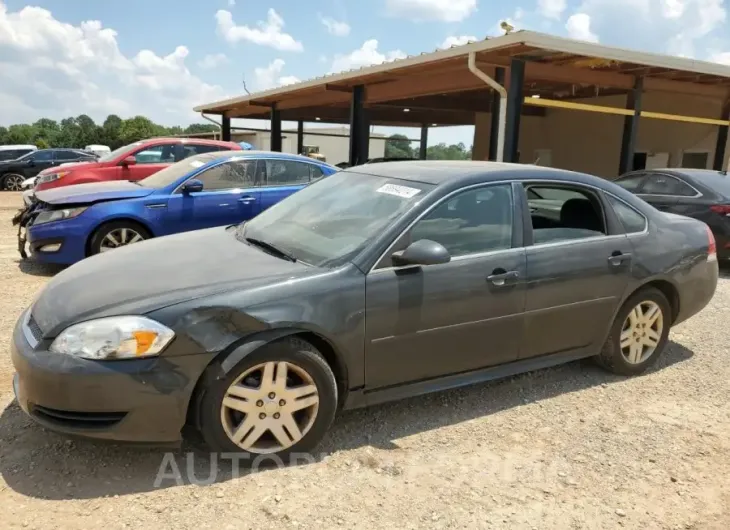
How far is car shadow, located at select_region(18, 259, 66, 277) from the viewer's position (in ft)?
22.4

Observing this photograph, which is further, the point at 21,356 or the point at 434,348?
the point at 434,348

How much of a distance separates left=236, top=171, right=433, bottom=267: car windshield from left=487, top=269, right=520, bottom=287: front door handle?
635 millimetres

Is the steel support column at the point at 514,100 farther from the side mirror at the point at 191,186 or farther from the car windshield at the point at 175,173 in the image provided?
the side mirror at the point at 191,186

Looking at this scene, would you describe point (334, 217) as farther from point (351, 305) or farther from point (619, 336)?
point (619, 336)

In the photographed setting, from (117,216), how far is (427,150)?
79.3 feet

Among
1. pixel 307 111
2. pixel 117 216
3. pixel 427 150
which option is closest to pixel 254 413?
pixel 117 216

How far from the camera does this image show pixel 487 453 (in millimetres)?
3191

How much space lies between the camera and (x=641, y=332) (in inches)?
169

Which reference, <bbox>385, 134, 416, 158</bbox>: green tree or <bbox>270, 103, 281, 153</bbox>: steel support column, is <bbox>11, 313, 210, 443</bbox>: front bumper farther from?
<bbox>385, 134, 416, 158</bbox>: green tree

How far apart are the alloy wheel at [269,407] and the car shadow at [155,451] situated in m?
0.16

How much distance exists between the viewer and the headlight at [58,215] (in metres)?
6.62

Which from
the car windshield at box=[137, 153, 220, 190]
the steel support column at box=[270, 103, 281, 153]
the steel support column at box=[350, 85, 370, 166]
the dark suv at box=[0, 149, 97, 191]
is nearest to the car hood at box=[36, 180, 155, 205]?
the car windshield at box=[137, 153, 220, 190]

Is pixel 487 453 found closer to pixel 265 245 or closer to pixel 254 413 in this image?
pixel 254 413

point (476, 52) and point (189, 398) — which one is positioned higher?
point (476, 52)
